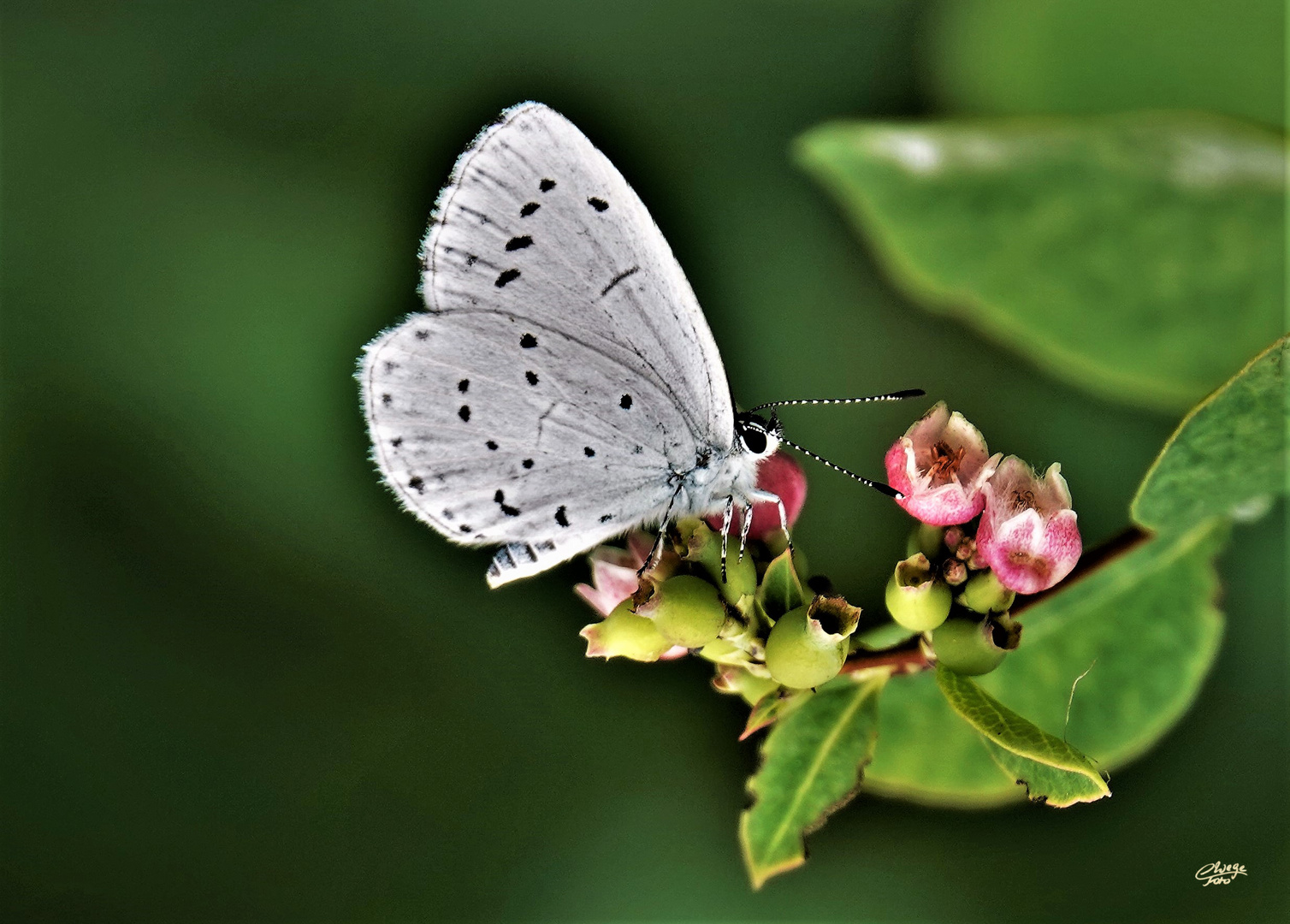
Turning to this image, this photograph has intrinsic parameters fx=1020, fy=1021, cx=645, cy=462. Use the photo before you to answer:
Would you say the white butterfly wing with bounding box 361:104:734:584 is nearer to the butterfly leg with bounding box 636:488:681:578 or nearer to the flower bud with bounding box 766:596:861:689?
the butterfly leg with bounding box 636:488:681:578

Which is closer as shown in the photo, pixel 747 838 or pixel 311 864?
pixel 747 838

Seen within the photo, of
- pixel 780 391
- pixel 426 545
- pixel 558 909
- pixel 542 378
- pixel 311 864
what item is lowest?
pixel 558 909

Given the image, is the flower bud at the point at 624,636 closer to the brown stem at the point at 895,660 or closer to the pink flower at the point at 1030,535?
the brown stem at the point at 895,660

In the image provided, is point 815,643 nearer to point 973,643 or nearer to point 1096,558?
point 973,643

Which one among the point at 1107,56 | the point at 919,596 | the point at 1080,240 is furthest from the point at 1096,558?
the point at 1107,56

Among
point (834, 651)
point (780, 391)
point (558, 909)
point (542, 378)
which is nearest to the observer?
point (834, 651)

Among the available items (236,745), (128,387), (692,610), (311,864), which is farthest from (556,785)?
(128,387)

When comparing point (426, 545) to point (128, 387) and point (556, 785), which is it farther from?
point (128, 387)
